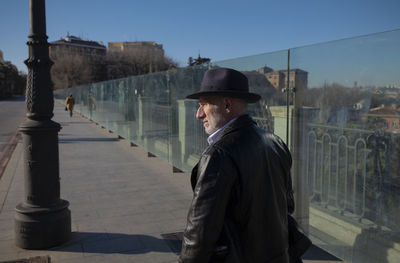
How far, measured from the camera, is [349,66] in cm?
326

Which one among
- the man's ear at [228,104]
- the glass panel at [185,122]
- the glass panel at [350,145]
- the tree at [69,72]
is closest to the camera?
the man's ear at [228,104]

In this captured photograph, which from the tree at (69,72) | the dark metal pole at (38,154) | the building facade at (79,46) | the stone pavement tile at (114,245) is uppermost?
the building facade at (79,46)

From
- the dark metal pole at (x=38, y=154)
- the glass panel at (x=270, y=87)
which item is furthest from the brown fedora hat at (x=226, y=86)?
the dark metal pole at (x=38, y=154)

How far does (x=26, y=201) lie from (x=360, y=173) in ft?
11.2

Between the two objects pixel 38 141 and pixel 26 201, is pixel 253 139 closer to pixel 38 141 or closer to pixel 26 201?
pixel 38 141

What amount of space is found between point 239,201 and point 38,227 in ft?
10.2

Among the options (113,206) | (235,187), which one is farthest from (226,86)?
(113,206)

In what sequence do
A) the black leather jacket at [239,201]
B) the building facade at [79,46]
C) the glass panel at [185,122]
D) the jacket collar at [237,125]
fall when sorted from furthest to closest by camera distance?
the building facade at [79,46], the glass panel at [185,122], the jacket collar at [237,125], the black leather jacket at [239,201]

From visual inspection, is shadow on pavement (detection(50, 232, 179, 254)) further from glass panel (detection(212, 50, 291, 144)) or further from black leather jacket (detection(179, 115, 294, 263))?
black leather jacket (detection(179, 115, 294, 263))

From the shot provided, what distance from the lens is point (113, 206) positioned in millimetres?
5613

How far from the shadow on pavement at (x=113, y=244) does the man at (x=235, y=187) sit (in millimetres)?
2450

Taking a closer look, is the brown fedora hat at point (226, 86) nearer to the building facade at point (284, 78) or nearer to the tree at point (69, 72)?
the building facade at point (284, 78)

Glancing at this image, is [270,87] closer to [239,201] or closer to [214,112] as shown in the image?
[214,112]

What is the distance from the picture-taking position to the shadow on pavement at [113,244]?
402cm
